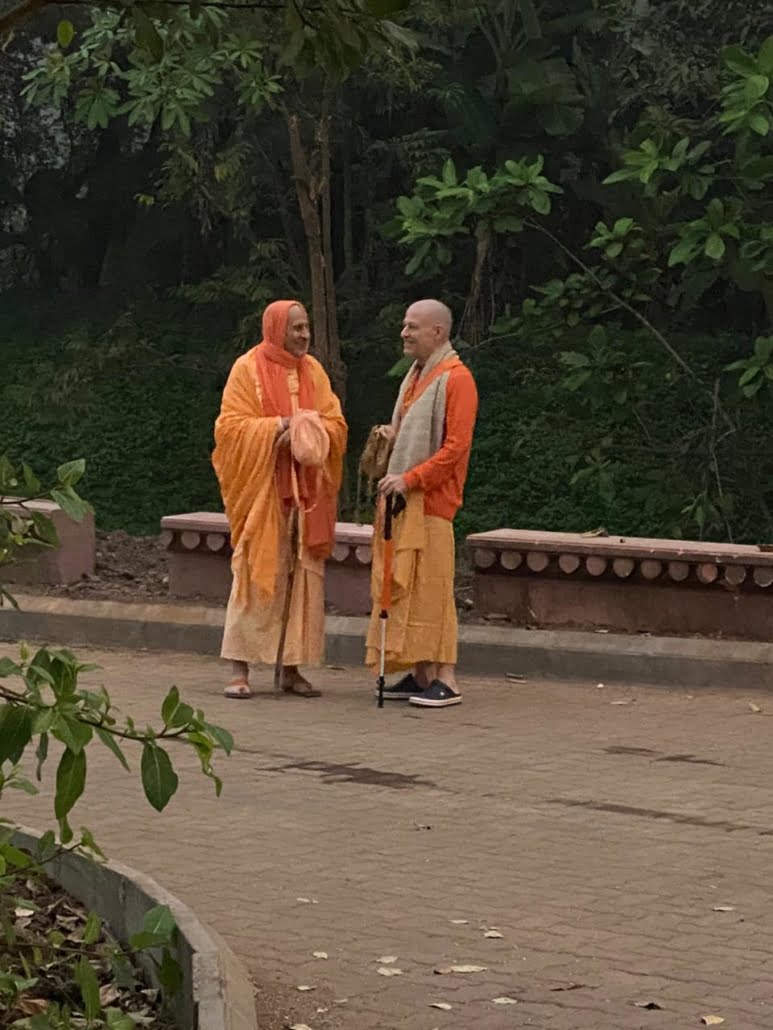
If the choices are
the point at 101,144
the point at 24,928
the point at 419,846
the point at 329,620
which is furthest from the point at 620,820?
the point at 101,144

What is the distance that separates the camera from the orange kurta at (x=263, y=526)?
1176cm

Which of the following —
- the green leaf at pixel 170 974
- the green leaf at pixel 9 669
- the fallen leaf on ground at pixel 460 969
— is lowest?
the fallen leaf on ground at pixel 460 969

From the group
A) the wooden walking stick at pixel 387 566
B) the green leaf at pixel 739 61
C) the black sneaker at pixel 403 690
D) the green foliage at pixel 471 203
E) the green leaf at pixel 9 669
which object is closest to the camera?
the green leaf at pixel 9 669

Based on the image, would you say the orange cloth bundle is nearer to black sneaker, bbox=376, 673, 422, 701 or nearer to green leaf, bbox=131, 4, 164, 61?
black sneaker, bbox=376, 673, 422, 701

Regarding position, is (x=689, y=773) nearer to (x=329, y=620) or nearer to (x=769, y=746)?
(x=769, y=746)

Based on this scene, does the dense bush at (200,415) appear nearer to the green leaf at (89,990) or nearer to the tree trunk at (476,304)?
the tree trunk at (476,304)

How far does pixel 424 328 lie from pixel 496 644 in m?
2.03

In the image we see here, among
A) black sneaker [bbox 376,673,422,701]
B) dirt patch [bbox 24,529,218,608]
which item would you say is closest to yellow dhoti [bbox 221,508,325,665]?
black sneaker [bbox 376,673,422,701]

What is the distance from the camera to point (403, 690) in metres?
11.8

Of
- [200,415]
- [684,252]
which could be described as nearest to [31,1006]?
[684,252]

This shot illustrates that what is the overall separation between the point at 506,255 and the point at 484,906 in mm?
12010

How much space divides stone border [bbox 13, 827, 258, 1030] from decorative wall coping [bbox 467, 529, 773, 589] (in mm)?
6477

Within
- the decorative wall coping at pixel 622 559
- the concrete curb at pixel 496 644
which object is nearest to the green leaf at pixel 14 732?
the concrete curb at pixel 496 644

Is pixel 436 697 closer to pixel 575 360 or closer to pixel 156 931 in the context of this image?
pixel 575 360
